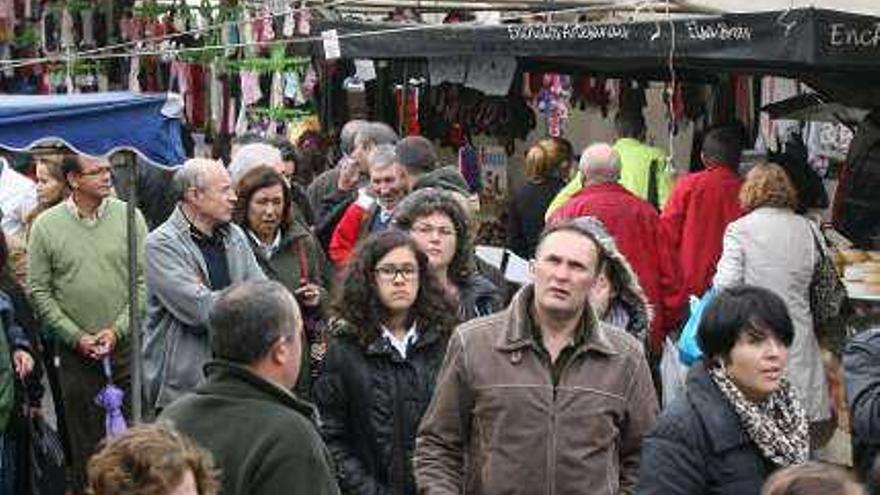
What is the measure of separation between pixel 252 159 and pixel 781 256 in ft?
9.02

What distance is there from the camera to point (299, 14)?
13.0m

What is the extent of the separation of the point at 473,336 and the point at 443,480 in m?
0.45

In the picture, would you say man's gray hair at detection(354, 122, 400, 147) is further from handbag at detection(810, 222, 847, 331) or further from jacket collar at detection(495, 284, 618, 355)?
jacket collar at detection(495, 284, 618, 355)

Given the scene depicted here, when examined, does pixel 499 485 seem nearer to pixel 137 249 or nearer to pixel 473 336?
pixel 473 336

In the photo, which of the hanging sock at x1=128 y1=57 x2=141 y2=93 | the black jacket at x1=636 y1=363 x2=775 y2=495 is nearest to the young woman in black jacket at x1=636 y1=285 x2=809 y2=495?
the black jacket at x1=636 y1=363 x2=775 y2=495

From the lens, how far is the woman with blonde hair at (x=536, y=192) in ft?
37.8

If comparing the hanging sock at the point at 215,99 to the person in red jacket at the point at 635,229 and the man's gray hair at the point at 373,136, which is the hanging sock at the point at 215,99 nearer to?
the man's gray hair at the point at 373,136

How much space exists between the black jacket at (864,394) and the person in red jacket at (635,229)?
3.64m

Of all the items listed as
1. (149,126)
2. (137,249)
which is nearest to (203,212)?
(149,126)

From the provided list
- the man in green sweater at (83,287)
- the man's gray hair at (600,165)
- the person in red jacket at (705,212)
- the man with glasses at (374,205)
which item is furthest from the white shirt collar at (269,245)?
the person in red jacket at (705,212)

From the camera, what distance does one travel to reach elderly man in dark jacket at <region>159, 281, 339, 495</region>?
4438 mm

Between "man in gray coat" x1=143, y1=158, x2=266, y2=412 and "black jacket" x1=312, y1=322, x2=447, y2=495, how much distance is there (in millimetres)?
1502

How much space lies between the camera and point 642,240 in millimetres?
8742

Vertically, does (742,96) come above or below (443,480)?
above
